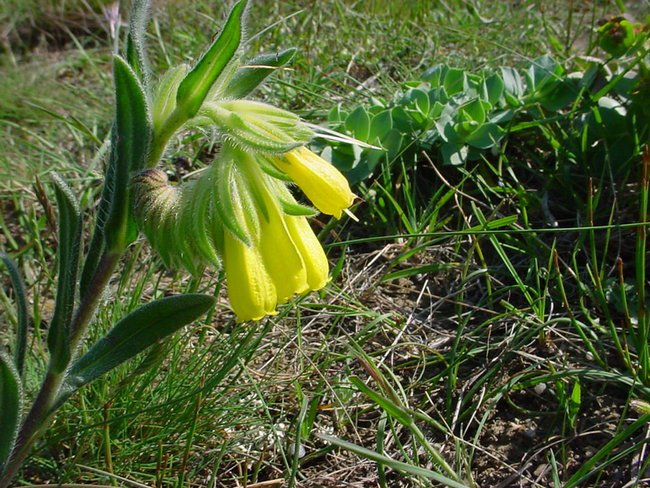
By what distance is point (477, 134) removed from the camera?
2.56 m

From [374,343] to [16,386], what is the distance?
106 centimetres

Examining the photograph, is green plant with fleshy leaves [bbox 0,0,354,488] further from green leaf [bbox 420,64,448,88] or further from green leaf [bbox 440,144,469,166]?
green leaf [bbox 420,64,448,88]

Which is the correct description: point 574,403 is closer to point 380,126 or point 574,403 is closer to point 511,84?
point 380,126

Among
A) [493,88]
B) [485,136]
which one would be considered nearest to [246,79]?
[485,136]

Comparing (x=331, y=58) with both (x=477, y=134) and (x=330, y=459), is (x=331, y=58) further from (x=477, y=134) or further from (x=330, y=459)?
(x=330, y=459)

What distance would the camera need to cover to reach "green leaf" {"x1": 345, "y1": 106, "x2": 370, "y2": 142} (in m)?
2.54

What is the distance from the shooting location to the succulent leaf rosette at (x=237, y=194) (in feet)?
4.57

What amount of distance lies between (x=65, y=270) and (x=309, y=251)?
1.62 ft

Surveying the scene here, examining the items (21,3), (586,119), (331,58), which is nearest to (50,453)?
(586,119)

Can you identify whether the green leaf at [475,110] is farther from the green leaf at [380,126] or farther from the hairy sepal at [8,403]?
the hairy sepal at [8,403]

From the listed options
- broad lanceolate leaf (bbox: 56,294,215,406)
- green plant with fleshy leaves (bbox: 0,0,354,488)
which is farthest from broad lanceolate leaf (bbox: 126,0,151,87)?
broad lanceolate leaf (bbox: 56,294,215,406)

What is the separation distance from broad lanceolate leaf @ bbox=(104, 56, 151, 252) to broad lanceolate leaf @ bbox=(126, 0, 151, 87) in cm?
13

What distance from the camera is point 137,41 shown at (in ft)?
4.94

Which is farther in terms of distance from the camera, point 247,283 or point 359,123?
point 359,123
